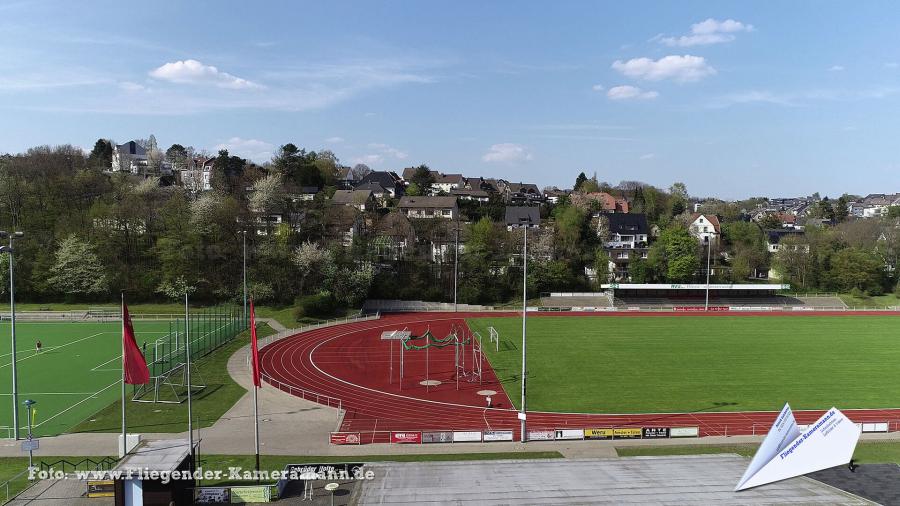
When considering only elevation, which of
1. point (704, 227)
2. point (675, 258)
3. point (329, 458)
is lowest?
point (329, 458)

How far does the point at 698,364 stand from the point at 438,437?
25.1 metres

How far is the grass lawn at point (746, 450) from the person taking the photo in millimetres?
24525

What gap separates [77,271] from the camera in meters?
68.9

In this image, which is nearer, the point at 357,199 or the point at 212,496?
the point at 212,496

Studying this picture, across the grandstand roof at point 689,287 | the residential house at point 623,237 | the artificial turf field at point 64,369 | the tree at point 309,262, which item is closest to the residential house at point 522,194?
the residential house at point 623,237

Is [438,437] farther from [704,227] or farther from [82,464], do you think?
[704,227]

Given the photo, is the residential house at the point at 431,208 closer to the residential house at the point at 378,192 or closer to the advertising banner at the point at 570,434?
the residential house at the point at 378,192

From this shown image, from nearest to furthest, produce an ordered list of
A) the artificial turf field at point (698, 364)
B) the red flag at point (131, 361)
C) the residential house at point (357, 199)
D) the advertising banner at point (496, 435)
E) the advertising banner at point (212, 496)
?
the advertising banner at point (212, 496) < the red flag at point (131, 361) < the advertising banner at point (496, 435) < the artificial turf field at point (698, 364) < the residential house at point (357, 199)

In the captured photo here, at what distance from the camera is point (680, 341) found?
52344 millimetres

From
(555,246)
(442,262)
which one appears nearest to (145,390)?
(442,262)

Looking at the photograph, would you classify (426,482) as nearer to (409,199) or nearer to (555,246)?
(555,246)

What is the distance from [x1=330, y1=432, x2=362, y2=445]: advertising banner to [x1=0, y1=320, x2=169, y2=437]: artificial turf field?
44.4 ft

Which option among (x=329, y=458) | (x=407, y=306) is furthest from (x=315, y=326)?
(x=329, y=458)

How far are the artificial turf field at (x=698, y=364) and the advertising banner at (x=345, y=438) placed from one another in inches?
413
